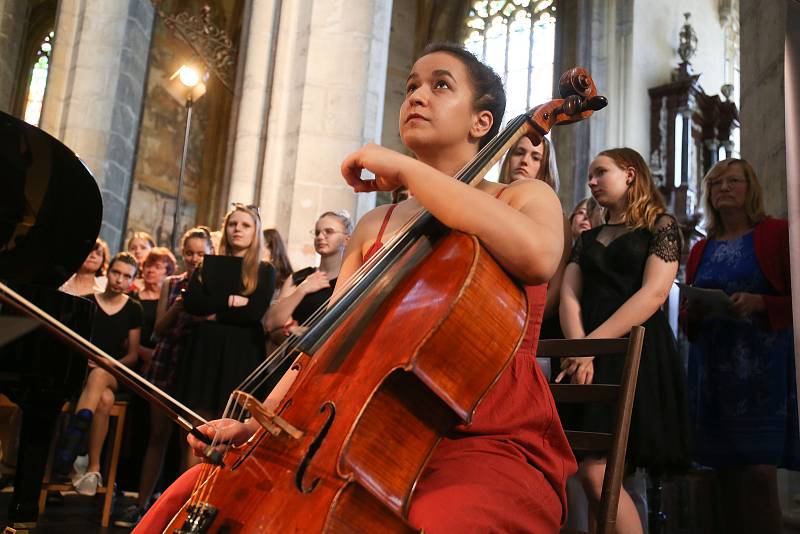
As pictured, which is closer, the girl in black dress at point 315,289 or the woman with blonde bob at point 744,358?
the woman with blonde bob at point 744,358

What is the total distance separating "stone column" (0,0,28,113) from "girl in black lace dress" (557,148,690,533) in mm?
10113

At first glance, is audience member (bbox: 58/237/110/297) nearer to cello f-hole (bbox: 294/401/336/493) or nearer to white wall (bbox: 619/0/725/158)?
cello f-hole (bbox: 294/401/336/493)

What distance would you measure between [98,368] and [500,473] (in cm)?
404

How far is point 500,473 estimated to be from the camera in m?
1.24

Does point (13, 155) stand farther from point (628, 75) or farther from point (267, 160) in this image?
point (628, 75)

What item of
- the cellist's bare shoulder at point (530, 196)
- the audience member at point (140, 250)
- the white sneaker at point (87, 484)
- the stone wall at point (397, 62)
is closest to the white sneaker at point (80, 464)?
the white sneaker at point (87, 484)

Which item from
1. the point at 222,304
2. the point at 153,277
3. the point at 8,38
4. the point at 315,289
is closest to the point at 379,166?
the point at 315,289

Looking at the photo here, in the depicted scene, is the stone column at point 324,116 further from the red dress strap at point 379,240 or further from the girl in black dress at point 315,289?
the red dress strap at point 379,240

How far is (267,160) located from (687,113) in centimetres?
946

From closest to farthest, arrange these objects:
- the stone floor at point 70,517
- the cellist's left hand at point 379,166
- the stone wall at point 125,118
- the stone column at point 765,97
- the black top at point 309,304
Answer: the cellist's left hand at point 379,166 < the stone floor at point 70,517 < the stone column at point 765,97 < the black top at point 309,304 < the stone wall at point 125,118

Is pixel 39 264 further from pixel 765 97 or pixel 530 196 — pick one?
pixel 765 97

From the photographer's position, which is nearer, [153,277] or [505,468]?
[505,468]

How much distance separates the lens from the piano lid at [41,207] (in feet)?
9.82

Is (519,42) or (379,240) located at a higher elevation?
(519,42)
